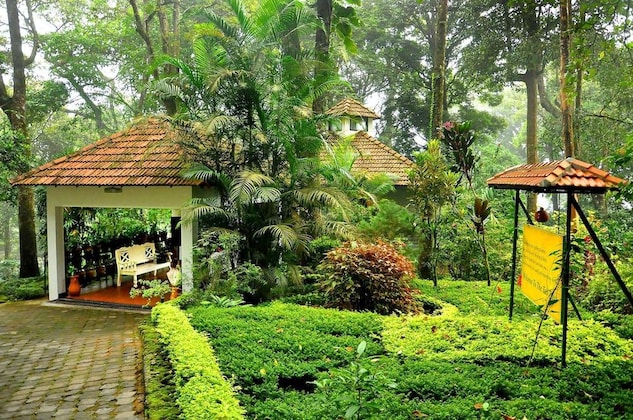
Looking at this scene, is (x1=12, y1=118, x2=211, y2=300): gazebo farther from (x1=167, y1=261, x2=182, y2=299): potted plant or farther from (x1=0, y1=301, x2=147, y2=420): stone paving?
(x1=0, y1=301, x2=147, y2=420): stone paving

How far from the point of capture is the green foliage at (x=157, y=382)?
14.8ft

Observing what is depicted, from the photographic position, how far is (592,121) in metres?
14.8

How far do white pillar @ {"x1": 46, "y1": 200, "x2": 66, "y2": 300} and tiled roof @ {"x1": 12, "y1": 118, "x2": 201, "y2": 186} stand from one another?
878mm

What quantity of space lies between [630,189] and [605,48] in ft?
6.60

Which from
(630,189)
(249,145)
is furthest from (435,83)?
(630,189)

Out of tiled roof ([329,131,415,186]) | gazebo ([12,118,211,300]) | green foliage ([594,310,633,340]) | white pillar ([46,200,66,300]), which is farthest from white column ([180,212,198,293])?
green foliage ([594,310,633,340])

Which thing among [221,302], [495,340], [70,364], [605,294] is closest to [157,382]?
[70,364]

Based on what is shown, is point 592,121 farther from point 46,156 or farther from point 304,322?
point 46,156

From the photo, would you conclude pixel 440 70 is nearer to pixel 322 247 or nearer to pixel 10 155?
pixel 322 247

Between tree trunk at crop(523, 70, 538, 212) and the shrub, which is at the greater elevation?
tree trunk at crop(523, 70, 538, 212)

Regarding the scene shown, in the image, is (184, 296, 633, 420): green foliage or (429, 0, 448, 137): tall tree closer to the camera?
(184, 296, 633, 420): green foliage

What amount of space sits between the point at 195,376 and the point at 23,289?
349 inches

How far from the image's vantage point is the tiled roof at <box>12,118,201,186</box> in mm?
9297

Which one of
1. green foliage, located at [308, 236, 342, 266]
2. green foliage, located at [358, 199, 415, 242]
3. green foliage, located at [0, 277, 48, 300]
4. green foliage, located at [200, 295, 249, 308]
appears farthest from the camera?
green foliage, located at [0, 277, 48, 300]
